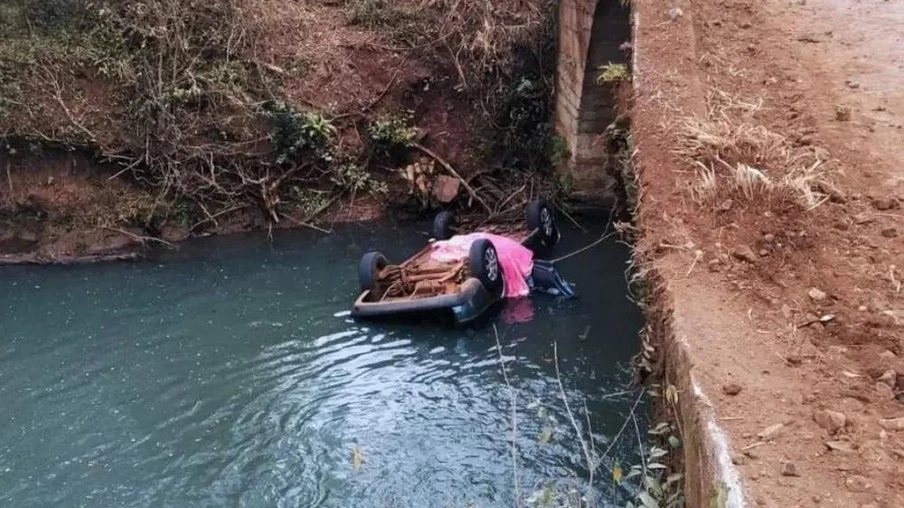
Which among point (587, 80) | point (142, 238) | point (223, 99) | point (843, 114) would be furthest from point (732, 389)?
point (223, 99)

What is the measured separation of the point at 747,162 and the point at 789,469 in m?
2.50

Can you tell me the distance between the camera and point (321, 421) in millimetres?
7227

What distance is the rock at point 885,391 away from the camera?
313 centimetres

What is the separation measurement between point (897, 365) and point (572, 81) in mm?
8801

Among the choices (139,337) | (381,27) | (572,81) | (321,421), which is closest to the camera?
(321,421)

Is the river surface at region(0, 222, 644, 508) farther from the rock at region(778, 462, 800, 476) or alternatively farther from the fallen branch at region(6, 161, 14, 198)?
the fallen branch at region(6, 161, 14, 198)

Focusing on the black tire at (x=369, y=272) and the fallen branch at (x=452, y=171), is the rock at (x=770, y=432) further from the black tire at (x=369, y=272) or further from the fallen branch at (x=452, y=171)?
the fallen branch at (x=452, y=171)

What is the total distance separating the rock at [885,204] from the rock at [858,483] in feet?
7.02

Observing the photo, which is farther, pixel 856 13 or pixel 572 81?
pixel 572 81

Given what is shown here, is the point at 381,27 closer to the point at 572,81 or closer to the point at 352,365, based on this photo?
the point at 572,81

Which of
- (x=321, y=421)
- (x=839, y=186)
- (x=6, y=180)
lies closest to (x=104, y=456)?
(x=321, y=421)

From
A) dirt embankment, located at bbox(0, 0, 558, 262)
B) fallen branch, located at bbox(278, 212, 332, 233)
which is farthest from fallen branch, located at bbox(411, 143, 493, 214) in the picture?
fallen branch, located at bbox(278, 212, 332, 233)

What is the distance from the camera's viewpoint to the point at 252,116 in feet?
40.8

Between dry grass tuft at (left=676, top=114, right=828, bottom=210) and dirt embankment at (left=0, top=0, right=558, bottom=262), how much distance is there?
7385 millimetres
